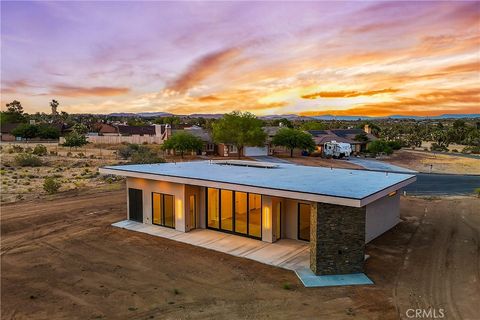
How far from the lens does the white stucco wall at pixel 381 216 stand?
1587 centimetres

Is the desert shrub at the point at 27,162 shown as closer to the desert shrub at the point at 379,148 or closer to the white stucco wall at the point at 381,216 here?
the white stucco wall at the point at 381,216

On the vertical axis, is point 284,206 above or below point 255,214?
above

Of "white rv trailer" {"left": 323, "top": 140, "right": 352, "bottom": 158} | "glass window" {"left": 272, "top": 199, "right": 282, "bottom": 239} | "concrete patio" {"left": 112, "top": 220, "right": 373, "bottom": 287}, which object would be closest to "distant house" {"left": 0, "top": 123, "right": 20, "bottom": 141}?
"white rv trailer" {"left": 323, "top": 140, "right": 352, "bottom": 158}

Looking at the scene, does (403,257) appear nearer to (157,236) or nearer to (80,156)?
(157,236)

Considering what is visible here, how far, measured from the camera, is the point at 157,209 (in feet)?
60.1

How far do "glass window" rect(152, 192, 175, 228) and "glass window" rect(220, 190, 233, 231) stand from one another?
8.75 feet

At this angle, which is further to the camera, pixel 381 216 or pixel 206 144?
pixel 206 144

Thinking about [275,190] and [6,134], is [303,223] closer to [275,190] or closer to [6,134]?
[275,190]

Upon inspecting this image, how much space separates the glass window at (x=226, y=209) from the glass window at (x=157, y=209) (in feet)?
11.2

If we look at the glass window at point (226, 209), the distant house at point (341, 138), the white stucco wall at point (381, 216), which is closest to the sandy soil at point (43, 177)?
the glass window at point (226, 209)

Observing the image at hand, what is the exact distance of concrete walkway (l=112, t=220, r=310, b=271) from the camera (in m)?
13.4

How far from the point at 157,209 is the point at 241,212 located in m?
4.80

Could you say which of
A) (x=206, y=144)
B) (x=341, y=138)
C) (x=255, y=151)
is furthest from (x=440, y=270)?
(x=341, y=138)

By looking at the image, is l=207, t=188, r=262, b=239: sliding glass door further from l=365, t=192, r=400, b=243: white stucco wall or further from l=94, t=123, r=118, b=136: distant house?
l=94, t=123, r=118, b=136: distant house
